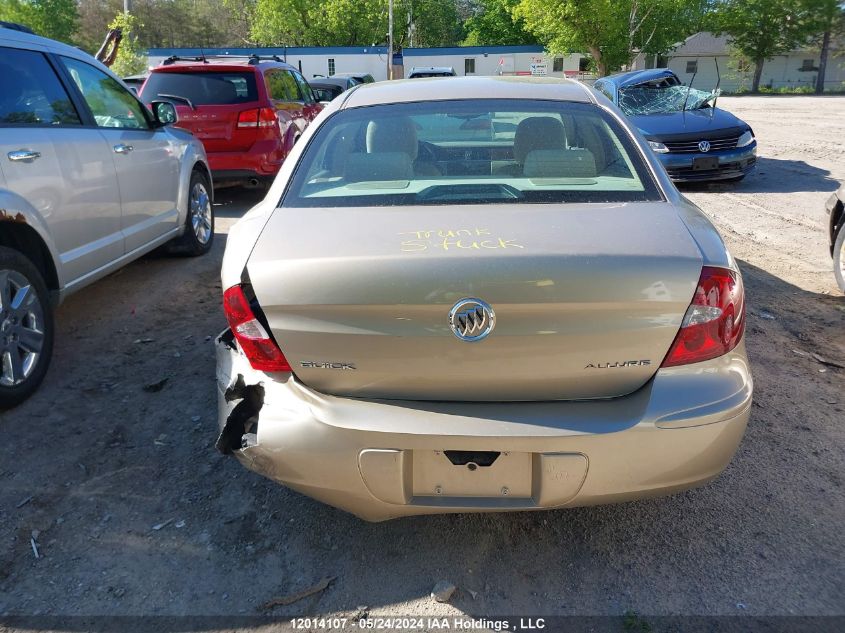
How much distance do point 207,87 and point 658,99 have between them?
675 cm

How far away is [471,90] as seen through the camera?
11.1 feet

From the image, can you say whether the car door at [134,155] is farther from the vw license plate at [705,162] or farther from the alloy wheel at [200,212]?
the vw license plate at [705,162]

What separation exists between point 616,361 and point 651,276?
28 cm

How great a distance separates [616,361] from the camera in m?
2.16

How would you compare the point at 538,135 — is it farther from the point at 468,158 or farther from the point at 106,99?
the point at 106,99

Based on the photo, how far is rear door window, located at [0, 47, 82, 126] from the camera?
3.88m

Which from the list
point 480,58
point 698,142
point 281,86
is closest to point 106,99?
point 281,86

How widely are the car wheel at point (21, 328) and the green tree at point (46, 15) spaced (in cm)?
5631

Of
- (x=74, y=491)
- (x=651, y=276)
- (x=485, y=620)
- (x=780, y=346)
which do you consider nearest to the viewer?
(x=651, y=276)

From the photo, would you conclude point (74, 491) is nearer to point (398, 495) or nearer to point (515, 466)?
point (398, 495)

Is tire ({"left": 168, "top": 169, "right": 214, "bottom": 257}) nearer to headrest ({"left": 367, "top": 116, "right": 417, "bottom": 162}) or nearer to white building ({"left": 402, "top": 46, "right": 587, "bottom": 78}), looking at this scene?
headrest ({"left": 367, "top": 116, "right": 417, "bottom": 162})

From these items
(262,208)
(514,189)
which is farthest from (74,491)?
(514,189)

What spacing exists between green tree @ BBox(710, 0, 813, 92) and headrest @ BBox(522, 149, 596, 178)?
55256mm

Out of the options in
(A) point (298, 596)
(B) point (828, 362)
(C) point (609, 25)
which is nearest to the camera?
(A) point (298, 596)
